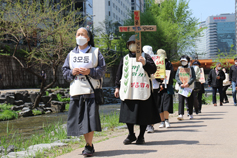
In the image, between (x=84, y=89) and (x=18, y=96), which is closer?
(x=84, y=89)

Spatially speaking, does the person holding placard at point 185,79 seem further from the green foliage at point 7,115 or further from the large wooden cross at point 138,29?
the green foliage at point 7,115

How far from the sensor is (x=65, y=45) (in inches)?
655

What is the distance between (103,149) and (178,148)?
1.17 metres

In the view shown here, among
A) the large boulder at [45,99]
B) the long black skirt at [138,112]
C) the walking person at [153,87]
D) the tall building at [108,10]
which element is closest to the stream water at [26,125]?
the walking person at [153,87]

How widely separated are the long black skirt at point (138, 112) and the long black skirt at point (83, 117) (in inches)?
38.2

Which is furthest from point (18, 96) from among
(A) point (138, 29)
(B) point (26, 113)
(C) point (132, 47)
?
(A) point (138, 29)

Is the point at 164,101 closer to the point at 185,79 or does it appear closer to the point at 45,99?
the point at 185,79

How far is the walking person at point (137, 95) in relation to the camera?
18.4 feet

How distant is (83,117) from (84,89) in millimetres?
411

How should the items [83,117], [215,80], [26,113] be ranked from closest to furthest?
1. [83,117]
2. [215,80]
3. [26,113]

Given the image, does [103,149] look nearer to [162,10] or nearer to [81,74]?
[81,74]

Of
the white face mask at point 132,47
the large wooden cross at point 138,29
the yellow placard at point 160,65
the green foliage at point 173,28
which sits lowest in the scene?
the yellow placard at point 160,65

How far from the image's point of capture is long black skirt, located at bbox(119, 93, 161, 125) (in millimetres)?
5582

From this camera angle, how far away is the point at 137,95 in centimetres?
559
